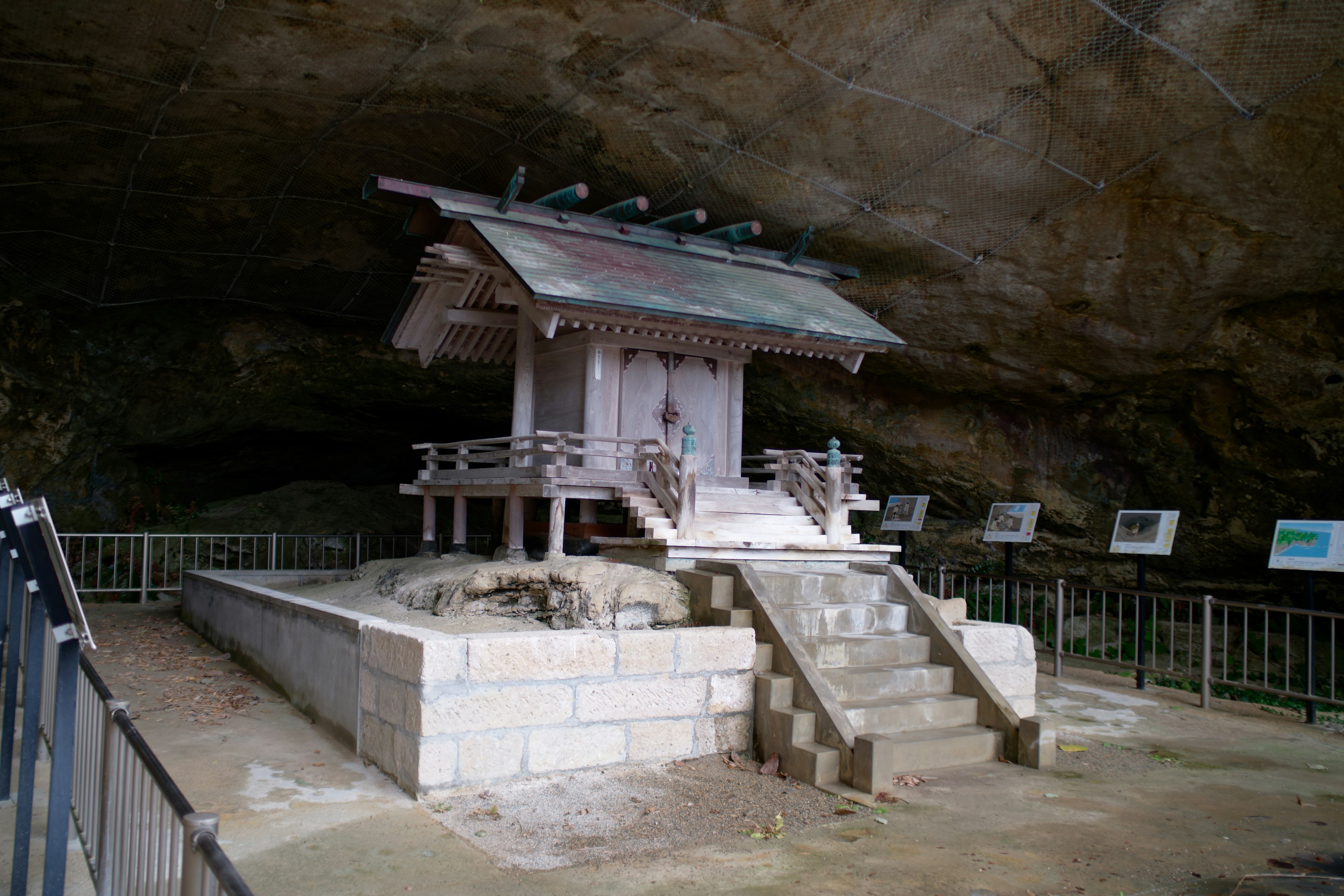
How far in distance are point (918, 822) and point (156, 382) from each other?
14322 millimetres

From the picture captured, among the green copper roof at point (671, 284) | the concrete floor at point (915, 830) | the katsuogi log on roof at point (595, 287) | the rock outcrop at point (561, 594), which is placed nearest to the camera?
the concrete floor at point (915, 830)

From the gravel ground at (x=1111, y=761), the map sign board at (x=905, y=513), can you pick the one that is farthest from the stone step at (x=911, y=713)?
the map sign board at (x=905, y=513)

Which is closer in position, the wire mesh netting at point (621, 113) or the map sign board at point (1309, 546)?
the wire mesh netting at point (621, 113)

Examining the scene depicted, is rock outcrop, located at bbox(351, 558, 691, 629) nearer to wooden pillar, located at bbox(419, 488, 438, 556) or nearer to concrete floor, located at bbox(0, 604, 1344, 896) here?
concrete floor, located at bbox(0, 604, 1344, 896)

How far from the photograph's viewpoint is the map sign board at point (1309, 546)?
8391 millimetres

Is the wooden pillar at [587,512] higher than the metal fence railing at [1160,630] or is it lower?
higher

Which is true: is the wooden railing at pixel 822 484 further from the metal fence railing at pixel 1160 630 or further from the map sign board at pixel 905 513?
the map sign board at pixel 905 513

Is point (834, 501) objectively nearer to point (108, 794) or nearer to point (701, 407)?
point (701, 407)

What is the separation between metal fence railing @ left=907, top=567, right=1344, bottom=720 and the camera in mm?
9242

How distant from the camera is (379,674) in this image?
5.78 m

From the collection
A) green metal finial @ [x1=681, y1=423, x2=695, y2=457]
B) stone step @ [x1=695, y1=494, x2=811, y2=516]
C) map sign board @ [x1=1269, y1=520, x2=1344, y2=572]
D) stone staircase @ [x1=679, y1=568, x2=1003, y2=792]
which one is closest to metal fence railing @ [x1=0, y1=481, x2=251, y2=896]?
stone staircase @ [x1=679, y1=568, x2=1003, y2=792]

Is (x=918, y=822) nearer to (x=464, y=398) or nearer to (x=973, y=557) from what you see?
(x=973, y=557)

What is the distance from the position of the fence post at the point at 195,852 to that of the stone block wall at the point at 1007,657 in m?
6.54

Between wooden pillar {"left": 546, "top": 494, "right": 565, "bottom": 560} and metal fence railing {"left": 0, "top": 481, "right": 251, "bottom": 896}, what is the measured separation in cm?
445
